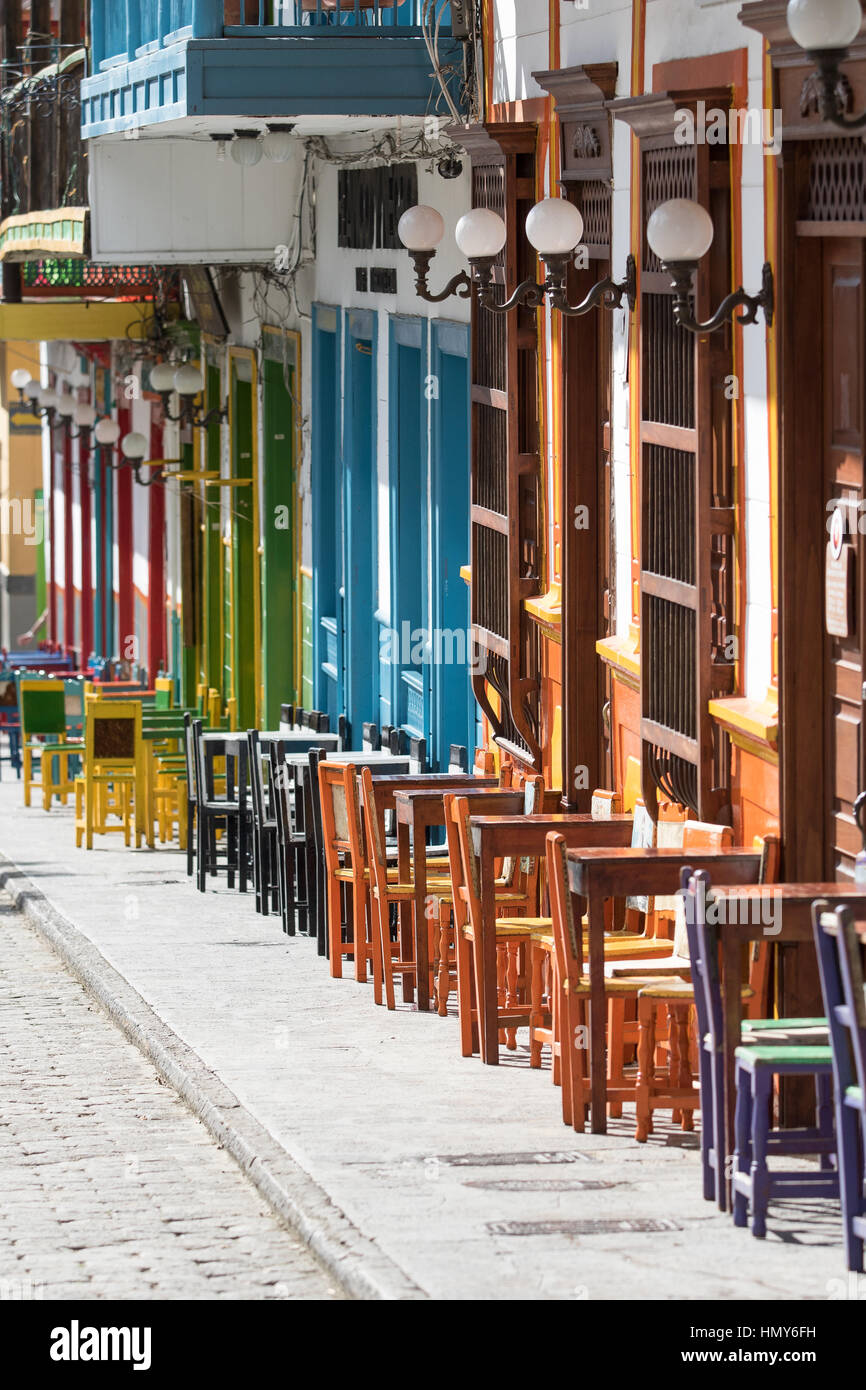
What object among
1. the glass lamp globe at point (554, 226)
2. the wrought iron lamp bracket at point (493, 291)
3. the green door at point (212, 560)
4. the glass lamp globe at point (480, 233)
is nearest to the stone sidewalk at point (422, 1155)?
the wrought iron lamp bracket at point (493, 291)

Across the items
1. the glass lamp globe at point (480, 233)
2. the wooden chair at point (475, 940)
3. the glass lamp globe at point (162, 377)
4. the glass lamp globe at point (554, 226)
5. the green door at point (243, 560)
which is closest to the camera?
the wooden chair at point (475, 940)

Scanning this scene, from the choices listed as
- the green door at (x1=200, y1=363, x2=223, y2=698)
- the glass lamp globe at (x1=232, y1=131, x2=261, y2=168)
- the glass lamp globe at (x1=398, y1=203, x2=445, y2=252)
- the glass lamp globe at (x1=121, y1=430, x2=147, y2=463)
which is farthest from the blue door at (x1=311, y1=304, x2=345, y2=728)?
the glass lamp globe at (x1=398, y1=203, x2=445, y2=252)

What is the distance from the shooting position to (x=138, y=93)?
1503cm

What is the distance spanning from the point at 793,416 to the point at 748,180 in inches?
37.2

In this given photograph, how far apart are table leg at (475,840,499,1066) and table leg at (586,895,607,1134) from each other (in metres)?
1.07

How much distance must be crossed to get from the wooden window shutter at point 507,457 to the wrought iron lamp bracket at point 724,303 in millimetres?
3211

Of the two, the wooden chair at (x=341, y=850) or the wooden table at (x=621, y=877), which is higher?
the wooden table at (x=621, y=877)

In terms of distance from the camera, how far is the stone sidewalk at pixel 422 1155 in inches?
277

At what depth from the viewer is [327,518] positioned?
18062mm

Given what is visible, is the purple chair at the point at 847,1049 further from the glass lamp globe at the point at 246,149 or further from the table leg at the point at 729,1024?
the glass lamp globe at the point at 246,149

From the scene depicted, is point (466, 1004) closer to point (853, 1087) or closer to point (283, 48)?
point (853, 1087)

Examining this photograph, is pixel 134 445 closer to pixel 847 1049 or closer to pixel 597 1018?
pixel 597 1018

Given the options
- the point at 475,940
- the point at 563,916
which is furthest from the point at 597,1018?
the point at 475,940
